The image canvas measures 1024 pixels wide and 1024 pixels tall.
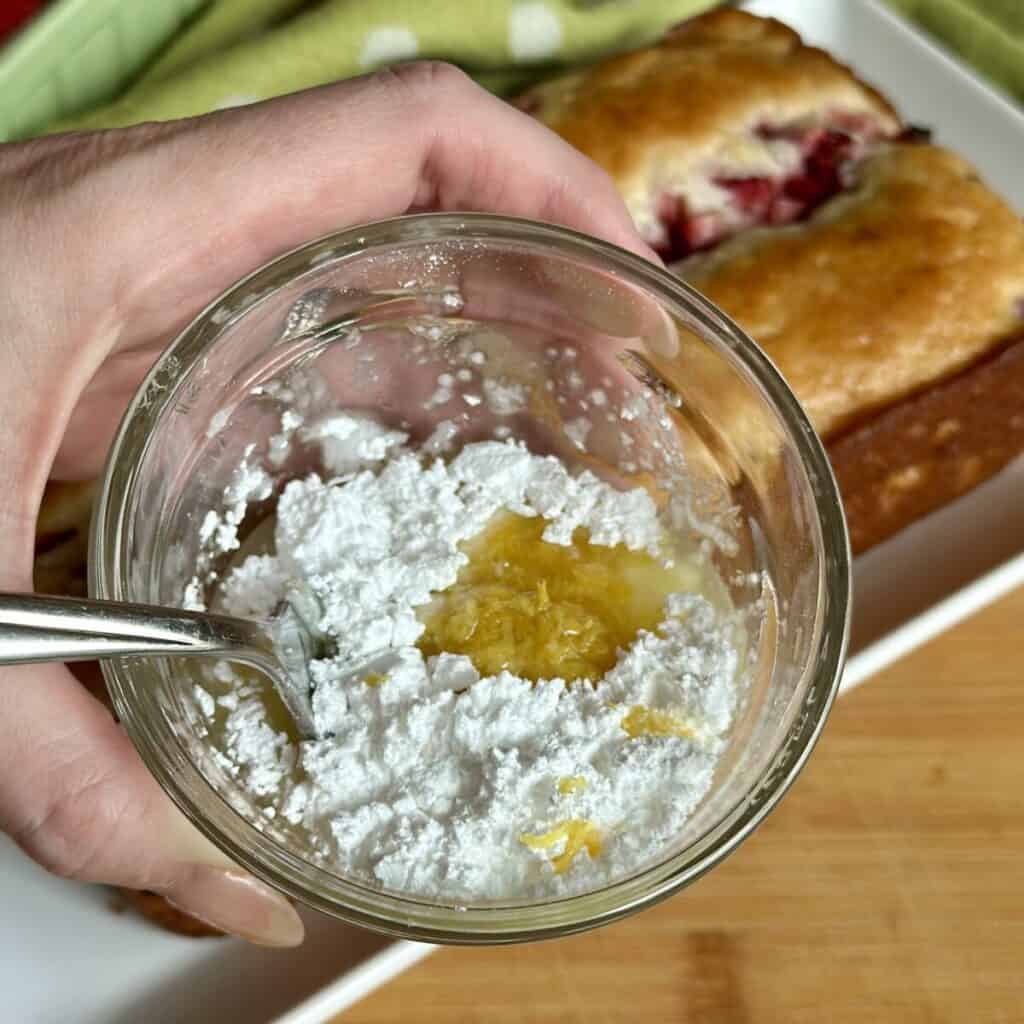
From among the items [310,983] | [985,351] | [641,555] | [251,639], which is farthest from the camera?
[985,351]

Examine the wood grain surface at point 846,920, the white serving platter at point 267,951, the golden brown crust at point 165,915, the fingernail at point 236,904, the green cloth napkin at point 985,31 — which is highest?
the green cloth napkin at point 985,31

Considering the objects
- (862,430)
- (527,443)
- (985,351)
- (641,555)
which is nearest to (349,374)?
(527,443)

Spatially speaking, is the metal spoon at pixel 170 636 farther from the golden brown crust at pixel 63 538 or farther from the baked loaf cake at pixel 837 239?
the baked loaf cake at pixel 837 239

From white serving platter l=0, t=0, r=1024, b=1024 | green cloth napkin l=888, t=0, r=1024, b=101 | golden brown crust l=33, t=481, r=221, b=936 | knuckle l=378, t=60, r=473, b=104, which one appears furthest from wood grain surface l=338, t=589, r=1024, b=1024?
green cloth napkin l=888, t=0, r=1024, b=101

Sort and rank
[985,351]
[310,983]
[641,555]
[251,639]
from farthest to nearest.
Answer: [985,351] → [310,983] → [641,555] → [251,639]

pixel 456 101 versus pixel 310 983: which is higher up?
pixel 456 101

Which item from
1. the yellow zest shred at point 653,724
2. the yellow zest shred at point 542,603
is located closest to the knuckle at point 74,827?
the yellow zest shred at point 542,603

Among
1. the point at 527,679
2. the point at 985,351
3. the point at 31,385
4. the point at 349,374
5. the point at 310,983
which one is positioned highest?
the point at 31,385

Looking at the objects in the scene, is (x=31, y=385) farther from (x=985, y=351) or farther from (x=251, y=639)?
(x=985, y=351)
